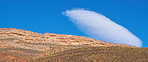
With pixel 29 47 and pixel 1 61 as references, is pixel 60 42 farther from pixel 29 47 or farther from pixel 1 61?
pixel 1 61

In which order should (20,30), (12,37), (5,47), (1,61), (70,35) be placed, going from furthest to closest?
(70,35)
(20,30)
(12,37)
(5,47)
(1,61)

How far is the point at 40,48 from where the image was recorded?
76.6 m

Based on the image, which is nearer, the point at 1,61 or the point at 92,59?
the point at 92,59

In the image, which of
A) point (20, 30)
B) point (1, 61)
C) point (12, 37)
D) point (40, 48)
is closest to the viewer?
point (1, 61)

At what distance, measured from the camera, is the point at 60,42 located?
8950cm

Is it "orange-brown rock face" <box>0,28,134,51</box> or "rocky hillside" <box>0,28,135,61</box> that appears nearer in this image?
"rocky hillside" <box>0,28,135,61</box>

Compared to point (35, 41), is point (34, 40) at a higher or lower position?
higher

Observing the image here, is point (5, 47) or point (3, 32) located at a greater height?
point (3, 32)

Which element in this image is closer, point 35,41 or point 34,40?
point 35,41

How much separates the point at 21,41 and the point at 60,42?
17191 millimetres

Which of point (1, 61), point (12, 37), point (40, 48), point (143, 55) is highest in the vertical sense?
point (12, 37)

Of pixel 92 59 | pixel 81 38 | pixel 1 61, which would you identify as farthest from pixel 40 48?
pixel 92 59

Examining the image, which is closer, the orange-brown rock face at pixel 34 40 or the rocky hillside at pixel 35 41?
the rocky hillside at pixel 35 41

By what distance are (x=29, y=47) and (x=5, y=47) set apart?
7980mm
